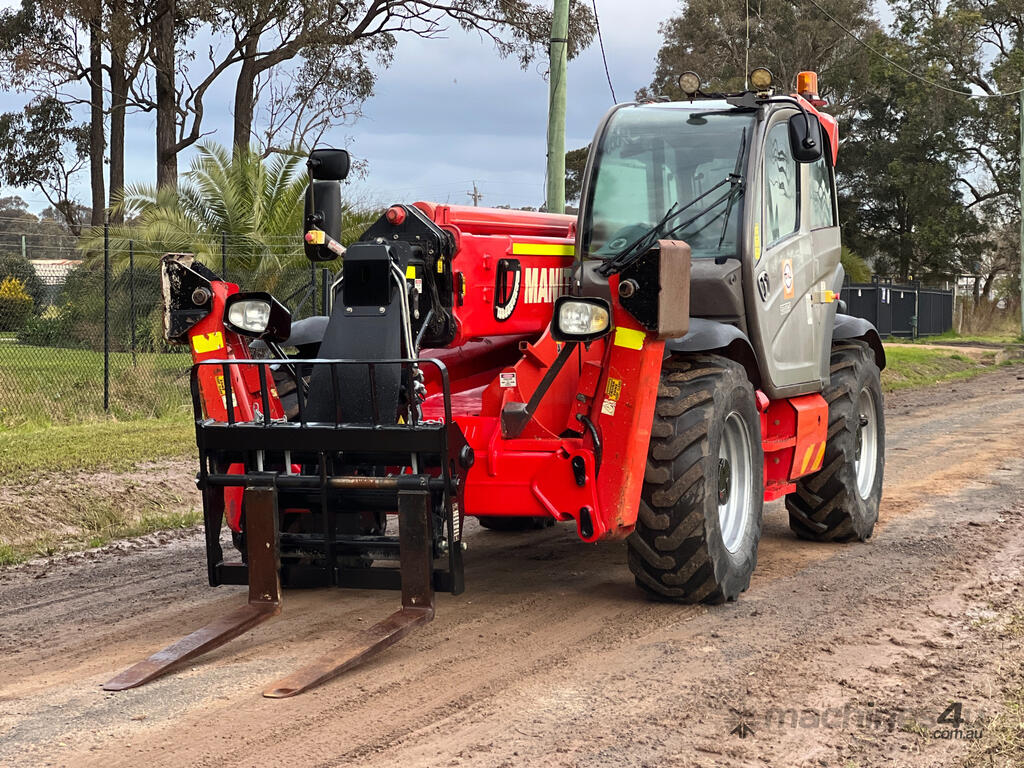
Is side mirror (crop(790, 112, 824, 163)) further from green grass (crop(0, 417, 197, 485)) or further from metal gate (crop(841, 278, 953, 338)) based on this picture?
metal gate (crop(841, 278, 953, 338))

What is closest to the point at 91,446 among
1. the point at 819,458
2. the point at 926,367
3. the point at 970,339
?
the point at 819,458

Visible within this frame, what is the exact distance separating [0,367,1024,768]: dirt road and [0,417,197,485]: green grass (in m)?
2.29

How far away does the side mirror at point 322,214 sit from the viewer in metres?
6.40

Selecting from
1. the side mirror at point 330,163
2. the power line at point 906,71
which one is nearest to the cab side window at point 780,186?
the side mirror at point 330,163

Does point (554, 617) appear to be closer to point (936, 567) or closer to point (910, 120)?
point (936, 567)

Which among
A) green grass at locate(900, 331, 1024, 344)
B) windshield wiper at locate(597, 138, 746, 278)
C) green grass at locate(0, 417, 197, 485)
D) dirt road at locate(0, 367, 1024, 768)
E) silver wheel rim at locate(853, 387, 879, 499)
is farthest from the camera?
green grass at locate(900, 331, 1024, 344)

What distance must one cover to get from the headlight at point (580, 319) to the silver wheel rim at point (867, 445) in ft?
12.1

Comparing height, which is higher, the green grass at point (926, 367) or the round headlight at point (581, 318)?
the round headlight at point (581, 318)

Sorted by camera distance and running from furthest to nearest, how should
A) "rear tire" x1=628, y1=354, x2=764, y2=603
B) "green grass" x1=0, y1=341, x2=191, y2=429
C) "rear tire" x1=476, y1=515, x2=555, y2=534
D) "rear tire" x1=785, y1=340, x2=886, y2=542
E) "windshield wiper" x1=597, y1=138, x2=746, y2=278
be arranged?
"green grass" x1=0, y1=341, x2=191, y2=429, "rear tire" x1=476, y1=515, x2=555, y2=534, "rear tire" x1=785, y1=340, x2=886, y2=542, "windshield wiper" x1=597, y1=138, x2=746, y2=278, "rear tire" x1=628, y1=354, x2=764, y2=603

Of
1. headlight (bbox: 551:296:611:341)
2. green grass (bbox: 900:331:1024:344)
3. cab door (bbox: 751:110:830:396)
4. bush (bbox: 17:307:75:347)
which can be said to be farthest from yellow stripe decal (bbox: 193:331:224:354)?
green grass (bbox: 900:331:1024:344)

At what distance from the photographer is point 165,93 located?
1176 inches

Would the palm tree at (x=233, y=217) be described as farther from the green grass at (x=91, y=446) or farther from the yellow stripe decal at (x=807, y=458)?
the yellow stripe decal at (x=807, y=458)

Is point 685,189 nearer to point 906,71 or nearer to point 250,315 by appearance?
point 250,315

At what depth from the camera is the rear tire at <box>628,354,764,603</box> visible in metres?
6.15
